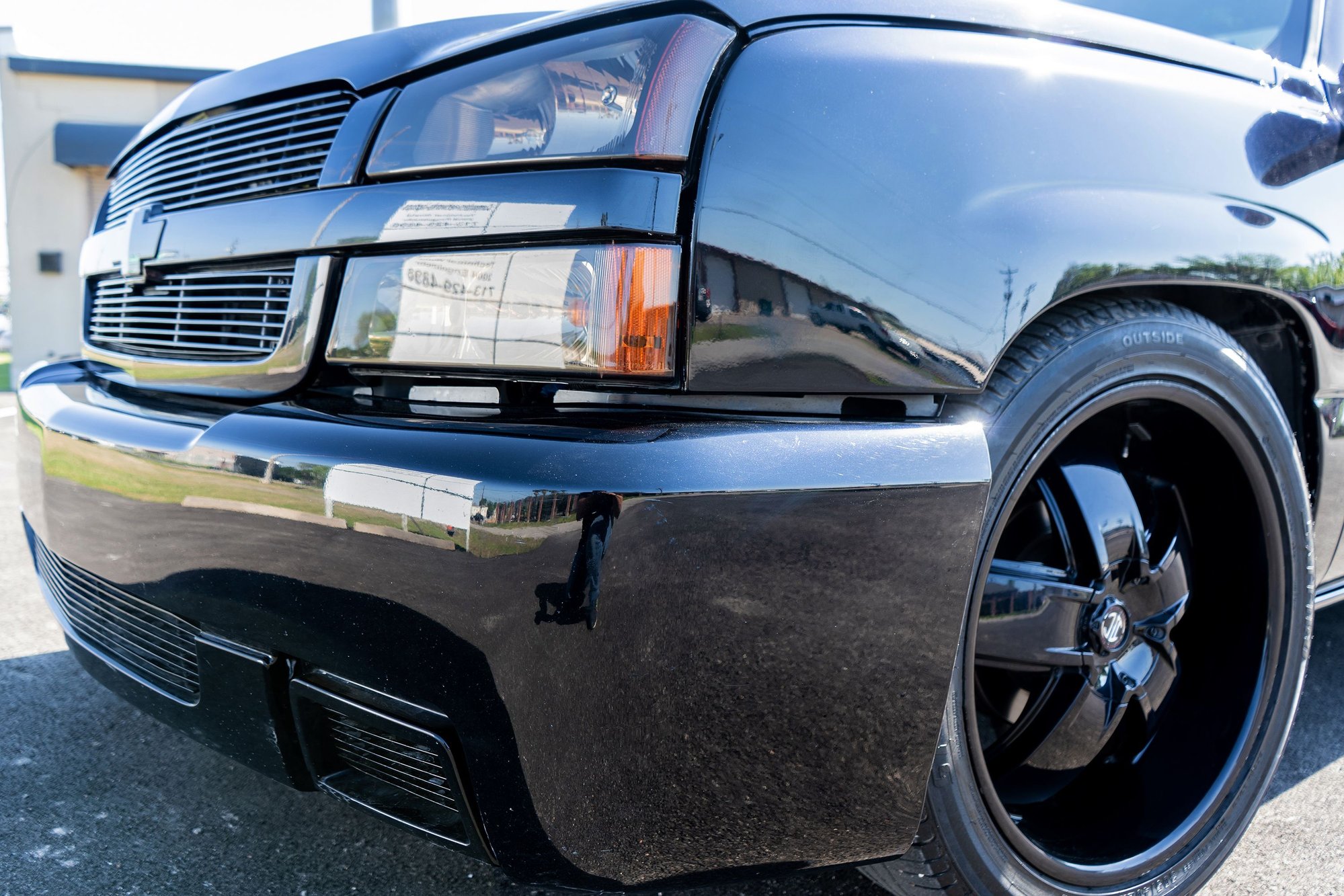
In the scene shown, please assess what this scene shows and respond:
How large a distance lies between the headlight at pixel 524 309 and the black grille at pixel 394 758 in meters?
0.44

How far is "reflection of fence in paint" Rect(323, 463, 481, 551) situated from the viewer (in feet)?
3.35

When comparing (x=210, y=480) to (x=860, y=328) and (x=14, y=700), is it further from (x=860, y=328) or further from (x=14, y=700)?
(x=14, y=700)

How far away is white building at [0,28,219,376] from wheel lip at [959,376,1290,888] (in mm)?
14053

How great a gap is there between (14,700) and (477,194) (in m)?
1.88

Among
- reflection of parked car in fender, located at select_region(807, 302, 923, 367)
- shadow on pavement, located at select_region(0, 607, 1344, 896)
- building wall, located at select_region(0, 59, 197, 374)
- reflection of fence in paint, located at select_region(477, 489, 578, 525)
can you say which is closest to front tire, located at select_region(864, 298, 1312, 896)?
reflection of parked car in fender, located at select_region(807, 302, 923, 367)

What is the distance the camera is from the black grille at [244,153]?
142 cm

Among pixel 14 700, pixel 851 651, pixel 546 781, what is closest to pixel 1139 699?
pixel 851 651

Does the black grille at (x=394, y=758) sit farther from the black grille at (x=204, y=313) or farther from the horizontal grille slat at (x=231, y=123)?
the horizontal grille slat at (x=231, y=123)

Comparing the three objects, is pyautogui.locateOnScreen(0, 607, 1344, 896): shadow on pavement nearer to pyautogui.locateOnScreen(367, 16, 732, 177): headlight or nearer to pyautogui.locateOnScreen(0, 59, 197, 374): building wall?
pyautogui.locateOnScreen(367, 16, 732, 177): headlight

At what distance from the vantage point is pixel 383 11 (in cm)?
552

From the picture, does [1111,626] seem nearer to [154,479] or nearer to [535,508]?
[535,508]

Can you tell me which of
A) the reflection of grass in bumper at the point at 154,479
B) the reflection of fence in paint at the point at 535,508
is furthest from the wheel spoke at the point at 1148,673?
the reflection of grass in bumper at the point at 154,479

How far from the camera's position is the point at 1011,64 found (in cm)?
130

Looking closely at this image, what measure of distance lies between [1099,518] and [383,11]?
519 centimetres
